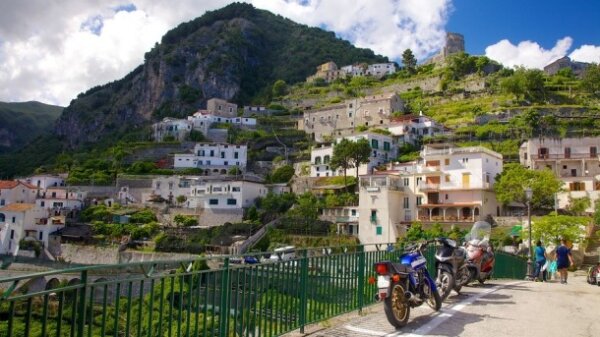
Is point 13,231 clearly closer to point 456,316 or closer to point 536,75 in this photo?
point 456,316

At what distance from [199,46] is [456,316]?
135142 mm

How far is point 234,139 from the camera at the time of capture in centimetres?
8481

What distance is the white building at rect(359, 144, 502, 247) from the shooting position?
148 ft

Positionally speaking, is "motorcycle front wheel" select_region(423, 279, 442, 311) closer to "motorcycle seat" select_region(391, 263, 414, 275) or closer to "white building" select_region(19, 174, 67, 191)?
"motorcycle seat" select_region(391, 263, 414, 275)

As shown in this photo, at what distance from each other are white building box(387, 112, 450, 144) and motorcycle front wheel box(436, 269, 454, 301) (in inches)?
2341

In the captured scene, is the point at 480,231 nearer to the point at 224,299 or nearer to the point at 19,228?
the point at 224,299

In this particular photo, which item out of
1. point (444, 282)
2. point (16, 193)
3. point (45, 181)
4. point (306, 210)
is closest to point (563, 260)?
point (444, 282)

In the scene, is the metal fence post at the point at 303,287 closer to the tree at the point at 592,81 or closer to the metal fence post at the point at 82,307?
the metal fence post at the point at 82,307

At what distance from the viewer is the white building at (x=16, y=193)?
61625 mm

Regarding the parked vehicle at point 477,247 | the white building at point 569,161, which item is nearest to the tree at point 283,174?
the white building at point 569,161

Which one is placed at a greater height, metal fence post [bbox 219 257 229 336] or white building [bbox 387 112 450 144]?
white building [bbox 387 112 450 144]

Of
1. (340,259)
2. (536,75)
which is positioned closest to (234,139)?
(536,75)

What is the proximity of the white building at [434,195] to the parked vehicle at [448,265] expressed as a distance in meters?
34.2

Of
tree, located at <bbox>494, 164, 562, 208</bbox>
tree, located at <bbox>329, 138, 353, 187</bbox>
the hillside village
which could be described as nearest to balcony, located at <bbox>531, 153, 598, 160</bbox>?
the hillside village
